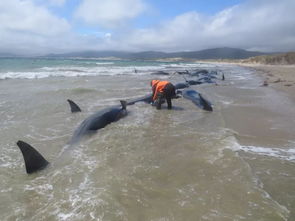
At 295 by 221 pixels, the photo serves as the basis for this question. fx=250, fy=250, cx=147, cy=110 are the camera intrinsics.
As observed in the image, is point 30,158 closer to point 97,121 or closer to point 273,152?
point 97,121

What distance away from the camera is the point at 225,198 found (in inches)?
155

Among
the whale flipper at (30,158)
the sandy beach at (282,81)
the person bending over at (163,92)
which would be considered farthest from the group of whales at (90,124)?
the sandy beach at (282,81)

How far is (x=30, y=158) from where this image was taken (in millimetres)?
4977

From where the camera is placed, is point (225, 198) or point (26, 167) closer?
point (225, 198)

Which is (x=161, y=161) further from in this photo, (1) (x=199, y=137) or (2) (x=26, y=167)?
(2) (x=26, y=167)

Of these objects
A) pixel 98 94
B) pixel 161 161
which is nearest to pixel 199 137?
pixel 161 161

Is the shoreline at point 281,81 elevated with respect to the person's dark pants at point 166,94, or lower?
lower

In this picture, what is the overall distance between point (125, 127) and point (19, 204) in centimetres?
455

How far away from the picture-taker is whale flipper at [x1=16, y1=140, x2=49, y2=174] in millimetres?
4895

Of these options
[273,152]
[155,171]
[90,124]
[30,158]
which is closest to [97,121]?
[90,124]

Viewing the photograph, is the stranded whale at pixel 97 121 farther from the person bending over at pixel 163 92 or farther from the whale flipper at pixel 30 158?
the person bending over at pixel 163 92

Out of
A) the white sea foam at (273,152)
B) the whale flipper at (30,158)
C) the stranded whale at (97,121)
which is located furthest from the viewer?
the stranded whale at (97,121)

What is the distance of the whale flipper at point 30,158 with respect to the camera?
489cm

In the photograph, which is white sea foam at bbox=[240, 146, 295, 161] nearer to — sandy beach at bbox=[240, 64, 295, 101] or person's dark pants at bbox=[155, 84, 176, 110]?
person's dark pants at bbox=[155, 84, 176, 110]
